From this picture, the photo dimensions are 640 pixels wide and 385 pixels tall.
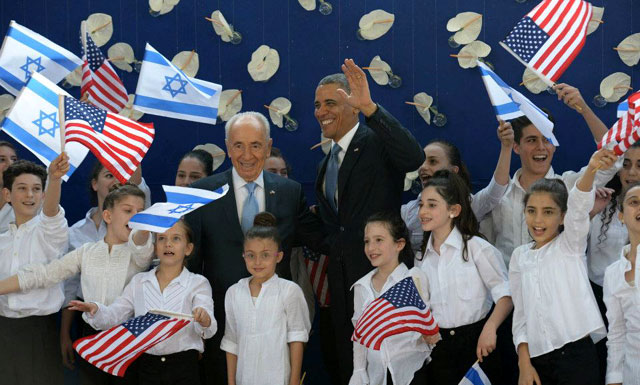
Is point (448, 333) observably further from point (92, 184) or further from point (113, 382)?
point (92, 184)

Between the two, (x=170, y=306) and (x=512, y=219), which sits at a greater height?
(x=512, y=219)

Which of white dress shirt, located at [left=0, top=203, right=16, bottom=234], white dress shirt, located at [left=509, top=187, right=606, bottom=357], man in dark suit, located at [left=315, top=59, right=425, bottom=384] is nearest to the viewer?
white dress shirt, located at [left=509, top=187, right=606, bottom=357]

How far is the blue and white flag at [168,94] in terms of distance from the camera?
20.7ft

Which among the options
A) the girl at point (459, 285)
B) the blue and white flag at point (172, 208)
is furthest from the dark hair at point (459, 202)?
the blue and white flag at point (172, 208)

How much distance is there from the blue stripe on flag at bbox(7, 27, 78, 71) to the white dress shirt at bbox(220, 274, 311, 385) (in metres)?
2.23

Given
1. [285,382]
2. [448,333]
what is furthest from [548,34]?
[285,382]

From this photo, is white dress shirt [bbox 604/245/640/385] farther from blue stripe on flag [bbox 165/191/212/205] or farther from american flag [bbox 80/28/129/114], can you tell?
american flag [bbox 80/28/129/114]

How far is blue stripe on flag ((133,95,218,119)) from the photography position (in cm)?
631

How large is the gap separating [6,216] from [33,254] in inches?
26.8

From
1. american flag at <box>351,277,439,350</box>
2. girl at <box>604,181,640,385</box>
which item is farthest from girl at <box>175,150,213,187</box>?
girl at <box>604,181,640,385</box>

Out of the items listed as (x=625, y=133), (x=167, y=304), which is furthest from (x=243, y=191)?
(x=625, y=133)

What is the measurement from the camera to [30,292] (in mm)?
5656

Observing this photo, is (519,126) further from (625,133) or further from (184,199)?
(184,199)

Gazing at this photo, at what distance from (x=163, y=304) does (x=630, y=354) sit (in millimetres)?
2617
